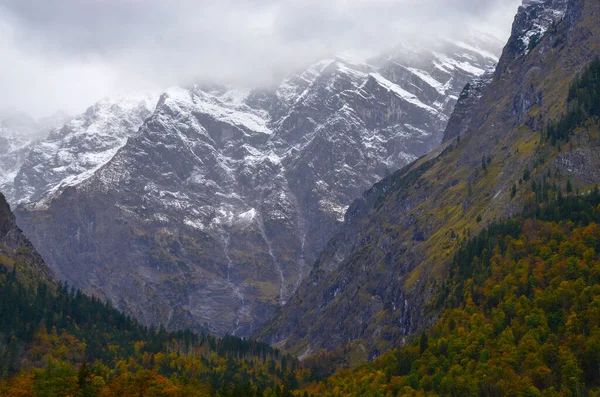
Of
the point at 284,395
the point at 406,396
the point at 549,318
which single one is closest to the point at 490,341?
the point at 549,318

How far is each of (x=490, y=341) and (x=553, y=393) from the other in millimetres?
37850

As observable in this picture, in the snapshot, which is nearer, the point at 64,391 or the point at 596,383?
the point at 64,391

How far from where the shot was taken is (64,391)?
143 meters

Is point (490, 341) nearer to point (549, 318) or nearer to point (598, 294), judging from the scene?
point (549, 318)

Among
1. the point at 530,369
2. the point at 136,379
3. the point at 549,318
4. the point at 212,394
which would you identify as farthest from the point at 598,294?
the point at 136,379

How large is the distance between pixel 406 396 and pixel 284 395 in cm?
3148

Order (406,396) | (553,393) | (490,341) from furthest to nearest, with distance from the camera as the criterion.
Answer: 1. (490,341)
2. (406,396)
3. (553,393)

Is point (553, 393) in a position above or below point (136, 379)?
above

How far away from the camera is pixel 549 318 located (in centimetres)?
19212

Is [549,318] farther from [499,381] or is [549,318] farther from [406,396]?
[406,396]

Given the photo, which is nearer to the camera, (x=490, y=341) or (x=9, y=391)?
(x=9, y=391)

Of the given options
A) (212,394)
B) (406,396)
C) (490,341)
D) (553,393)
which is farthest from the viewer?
(490,341)

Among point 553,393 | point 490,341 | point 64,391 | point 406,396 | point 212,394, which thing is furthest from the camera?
point 490,341

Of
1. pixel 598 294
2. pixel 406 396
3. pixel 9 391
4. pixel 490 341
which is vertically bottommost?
pixel 9 391
